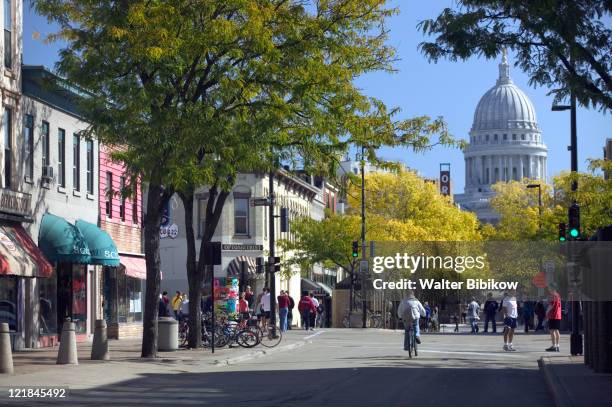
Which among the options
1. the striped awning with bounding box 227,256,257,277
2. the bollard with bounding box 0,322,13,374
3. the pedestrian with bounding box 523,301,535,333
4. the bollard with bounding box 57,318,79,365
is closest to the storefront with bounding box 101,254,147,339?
the bollard with bounding box 57,318,79,365

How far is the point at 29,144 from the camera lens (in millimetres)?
35375

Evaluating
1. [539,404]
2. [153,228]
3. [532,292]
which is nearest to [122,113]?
[153,228]

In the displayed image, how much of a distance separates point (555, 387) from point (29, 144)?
774 inches

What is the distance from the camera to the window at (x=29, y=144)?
35.0 meters

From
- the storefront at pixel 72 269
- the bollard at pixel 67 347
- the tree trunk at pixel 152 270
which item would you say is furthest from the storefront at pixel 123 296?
the bollard at pixel 67 347

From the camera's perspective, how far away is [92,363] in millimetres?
27453

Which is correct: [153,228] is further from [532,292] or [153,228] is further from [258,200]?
[532,292]

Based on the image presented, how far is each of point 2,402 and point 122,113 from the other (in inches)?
434

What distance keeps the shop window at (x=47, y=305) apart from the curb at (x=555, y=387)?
1582 cm

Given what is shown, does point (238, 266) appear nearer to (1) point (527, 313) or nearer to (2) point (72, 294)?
(1) point (527, 313)

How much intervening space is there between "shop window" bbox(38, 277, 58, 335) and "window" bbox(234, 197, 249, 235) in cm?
3789

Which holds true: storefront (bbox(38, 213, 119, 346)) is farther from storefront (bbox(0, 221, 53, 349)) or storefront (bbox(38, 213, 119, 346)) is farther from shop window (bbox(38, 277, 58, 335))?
storefront (bbox(0, 221, 53, 349))

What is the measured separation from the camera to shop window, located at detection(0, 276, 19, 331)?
110 feet

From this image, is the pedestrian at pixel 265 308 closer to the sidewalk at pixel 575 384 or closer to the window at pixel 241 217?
the sidewalk at pixel 575 384
